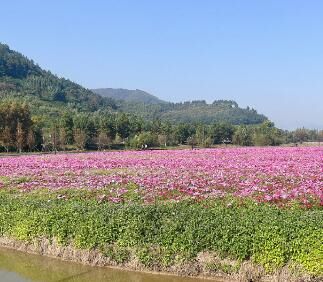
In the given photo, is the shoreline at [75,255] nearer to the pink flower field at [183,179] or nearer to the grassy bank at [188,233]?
the grassy bank at [188,233]

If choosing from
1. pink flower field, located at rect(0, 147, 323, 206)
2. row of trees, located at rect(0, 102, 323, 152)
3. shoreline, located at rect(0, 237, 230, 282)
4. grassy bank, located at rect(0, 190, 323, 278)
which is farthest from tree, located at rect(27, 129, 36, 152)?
grassy bank, located at rect(0, 190, 323, 278)

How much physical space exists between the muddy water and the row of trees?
54.2 meters

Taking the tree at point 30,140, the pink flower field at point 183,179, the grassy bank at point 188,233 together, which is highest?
the tree at point 30,140

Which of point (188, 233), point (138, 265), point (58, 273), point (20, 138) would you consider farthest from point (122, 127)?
point (188, 233)

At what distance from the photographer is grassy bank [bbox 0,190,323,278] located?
1195cm

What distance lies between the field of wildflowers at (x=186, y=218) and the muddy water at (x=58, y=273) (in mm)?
365

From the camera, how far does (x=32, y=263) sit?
15.2 meters

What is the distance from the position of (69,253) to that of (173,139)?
315ft

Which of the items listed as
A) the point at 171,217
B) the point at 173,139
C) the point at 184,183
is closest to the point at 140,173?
the point at 184,183

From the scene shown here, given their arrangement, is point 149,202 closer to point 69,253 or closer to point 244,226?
point 69,253

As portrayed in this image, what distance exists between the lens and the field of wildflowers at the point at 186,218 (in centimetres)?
1218

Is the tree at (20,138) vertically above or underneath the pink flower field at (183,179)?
above

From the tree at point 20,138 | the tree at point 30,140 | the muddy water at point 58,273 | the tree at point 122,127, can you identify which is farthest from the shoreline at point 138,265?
the tree at point 122,127

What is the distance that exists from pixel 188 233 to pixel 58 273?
4213mm
